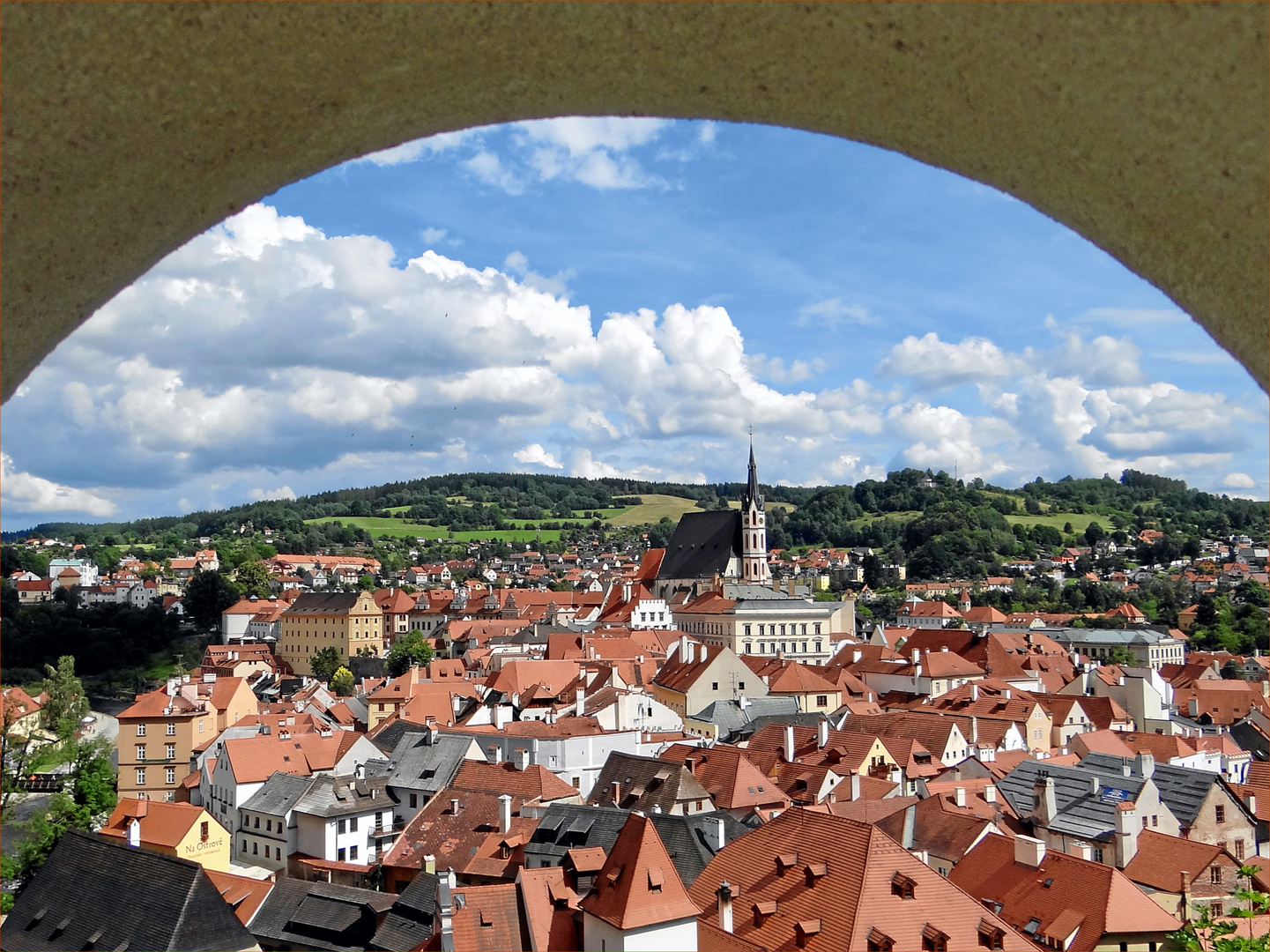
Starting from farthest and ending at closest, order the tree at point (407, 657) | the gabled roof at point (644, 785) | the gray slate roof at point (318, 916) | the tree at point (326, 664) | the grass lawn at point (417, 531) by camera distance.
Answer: the grass lawn at point (417, 531)
the tree at point (326, 664)
the tree at point (407, 657)
the gabled roof at point (644, 785)
the gray slate roof at point (318, 916)

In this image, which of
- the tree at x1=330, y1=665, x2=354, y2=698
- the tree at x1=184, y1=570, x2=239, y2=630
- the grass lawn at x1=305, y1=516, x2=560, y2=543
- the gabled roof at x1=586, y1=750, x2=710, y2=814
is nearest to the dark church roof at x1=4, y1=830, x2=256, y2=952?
the gabled roof at x1=586, y1=750, x2=710, y2=814

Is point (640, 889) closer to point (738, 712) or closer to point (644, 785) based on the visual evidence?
point (644, 785)

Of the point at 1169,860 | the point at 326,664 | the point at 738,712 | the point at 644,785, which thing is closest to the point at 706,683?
the point at 738,712

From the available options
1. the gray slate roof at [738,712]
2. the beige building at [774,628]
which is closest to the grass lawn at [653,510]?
the beige building at [774,628]

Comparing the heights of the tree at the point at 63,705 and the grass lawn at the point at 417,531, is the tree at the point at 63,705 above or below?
below

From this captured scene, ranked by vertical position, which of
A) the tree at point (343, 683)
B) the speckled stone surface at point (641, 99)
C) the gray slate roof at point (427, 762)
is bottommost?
the tree at point (343, 683)

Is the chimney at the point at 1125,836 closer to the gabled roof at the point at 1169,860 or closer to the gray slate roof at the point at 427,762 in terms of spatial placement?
the gabled roof at the point at 1169,860
